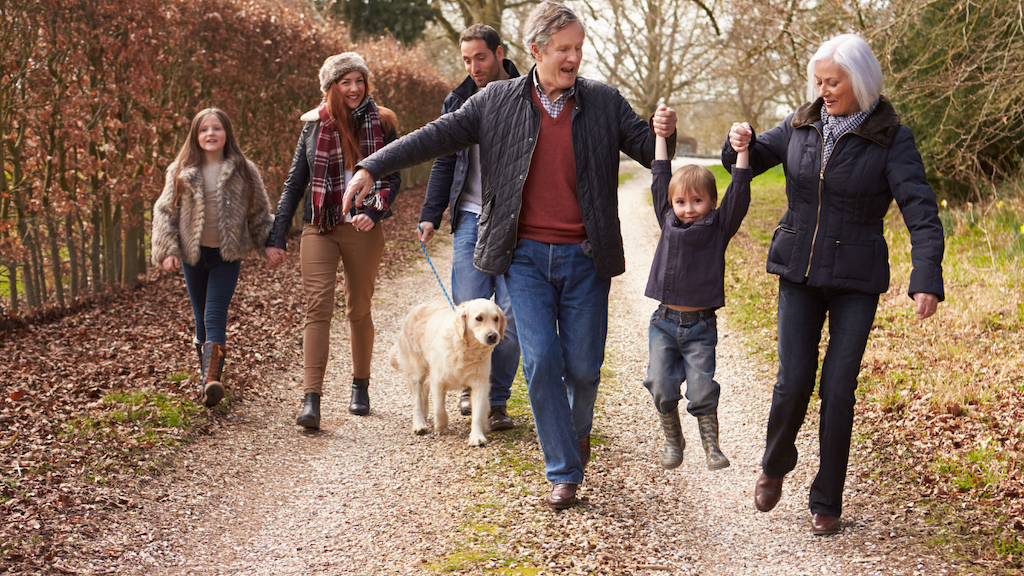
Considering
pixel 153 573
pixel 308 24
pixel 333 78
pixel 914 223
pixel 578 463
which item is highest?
pixel 308 24

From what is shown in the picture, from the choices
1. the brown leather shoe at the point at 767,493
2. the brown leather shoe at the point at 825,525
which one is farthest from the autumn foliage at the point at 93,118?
the brown leather shoe at the point at 825,525

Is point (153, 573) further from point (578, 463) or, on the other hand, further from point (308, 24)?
point (308, 24)

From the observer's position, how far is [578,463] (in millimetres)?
4422

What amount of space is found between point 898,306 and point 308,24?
9690 millimetres

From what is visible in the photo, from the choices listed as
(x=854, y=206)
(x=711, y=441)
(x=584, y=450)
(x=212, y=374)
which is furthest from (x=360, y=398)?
(x=854, y=206)

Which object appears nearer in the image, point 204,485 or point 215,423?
point 204,485

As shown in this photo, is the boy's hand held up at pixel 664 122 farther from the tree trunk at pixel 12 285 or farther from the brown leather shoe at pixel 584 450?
the tree trunk at pixel 12 285

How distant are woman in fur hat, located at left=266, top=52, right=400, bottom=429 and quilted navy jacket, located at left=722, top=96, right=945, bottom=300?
2754 millimetres

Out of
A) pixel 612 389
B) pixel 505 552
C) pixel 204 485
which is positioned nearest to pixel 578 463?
pixel 505 552

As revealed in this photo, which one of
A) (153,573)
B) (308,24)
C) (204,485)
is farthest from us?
(308,24)

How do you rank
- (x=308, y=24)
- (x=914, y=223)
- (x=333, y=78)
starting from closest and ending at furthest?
(x=914, y=223), (x=333, y=78), (x=308, y=24)

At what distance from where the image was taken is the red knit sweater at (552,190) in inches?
164

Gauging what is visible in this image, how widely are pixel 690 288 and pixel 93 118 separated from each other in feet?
23.4

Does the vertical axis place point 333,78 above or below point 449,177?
above
